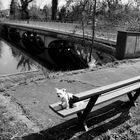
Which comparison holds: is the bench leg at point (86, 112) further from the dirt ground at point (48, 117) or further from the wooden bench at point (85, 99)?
the dirt ground at point (48, 117)

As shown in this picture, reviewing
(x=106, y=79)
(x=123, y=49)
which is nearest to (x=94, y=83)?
(x=106, y=79)

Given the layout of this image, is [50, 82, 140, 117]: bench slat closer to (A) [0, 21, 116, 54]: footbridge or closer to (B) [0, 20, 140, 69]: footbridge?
(B) [0, 20, 140, 69]: footbridge

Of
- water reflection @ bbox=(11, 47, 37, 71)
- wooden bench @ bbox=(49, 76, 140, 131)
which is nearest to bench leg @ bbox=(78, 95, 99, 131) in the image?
wooden bench @ bbox=(49, 76, 140, 131)

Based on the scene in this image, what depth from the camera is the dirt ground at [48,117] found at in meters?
2.71

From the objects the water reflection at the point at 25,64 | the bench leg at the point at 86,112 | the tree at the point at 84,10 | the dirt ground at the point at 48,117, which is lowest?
the water reflection at the point at 25,64

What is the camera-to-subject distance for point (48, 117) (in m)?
3.17

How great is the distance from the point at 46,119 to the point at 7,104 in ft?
3.04

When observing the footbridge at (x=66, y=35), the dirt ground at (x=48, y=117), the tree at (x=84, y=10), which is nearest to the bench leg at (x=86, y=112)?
the dirt ground at (x=48, y=117)

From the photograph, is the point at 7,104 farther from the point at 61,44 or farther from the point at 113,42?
the point at 61,44

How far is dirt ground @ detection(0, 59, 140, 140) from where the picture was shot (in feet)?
8.91

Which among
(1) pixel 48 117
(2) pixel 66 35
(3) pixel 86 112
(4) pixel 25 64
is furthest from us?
(2) pixel 66 35

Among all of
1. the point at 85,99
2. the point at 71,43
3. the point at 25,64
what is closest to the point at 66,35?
the point at 71,43

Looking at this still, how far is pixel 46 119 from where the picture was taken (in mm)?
3104

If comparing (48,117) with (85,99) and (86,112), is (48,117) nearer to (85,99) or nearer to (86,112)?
(86,112)
